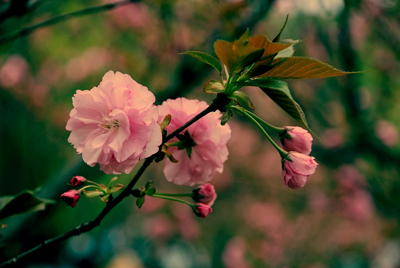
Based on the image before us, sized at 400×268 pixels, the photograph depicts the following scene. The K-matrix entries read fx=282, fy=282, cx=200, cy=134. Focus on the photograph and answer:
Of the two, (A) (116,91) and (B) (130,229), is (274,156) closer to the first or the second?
(B) (130,229)

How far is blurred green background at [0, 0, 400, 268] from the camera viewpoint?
154 cm

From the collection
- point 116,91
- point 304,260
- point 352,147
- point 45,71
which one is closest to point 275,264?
point 304,260

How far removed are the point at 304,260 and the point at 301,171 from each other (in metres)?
3.82

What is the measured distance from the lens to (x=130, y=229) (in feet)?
15.6

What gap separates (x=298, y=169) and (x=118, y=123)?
0.98 feet

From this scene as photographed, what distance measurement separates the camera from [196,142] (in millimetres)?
506

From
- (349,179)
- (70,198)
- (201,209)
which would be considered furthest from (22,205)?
(349,179)

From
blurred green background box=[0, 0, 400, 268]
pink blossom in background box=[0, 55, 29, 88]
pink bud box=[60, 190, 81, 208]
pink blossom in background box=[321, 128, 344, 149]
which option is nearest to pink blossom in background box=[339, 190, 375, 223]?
blurred green background box=[0, 0, 400, 268]

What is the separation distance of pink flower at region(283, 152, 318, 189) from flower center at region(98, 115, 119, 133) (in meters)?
0.29

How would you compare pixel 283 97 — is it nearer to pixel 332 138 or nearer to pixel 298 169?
pixel 298 169

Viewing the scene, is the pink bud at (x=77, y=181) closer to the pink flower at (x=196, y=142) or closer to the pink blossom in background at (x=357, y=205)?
the pink flower at (x=196, y=142)

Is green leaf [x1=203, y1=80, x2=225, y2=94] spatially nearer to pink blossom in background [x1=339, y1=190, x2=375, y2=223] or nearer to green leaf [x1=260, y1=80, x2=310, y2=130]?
green leaf [x1=260, y1=80, x2=310, y2=130]

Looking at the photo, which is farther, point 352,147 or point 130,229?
point 130,229

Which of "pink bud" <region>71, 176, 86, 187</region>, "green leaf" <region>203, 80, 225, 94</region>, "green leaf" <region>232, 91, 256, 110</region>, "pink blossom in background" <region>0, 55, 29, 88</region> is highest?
"green leaf" <region>203, 80, 225, 94</region>
